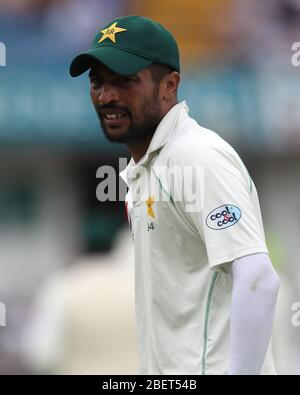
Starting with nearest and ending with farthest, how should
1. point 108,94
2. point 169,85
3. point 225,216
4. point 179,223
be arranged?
point 225,216, point 179,223, point 108,94, point 169,85

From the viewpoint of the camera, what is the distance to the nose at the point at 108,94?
3.14 m

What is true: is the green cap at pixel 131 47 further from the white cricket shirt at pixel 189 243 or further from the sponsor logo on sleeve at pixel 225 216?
the sponsor logo on sleeve at pixel 225 216

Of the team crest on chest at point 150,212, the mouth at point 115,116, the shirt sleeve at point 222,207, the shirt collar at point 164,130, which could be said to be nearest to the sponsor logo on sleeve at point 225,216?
the shirt sleeve at point 222,207

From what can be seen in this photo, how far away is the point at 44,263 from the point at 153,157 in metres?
8.97

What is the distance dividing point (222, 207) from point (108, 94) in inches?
22.2

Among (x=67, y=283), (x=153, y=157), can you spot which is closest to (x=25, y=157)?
(x=67, y=283)

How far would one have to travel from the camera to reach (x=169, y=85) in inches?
129

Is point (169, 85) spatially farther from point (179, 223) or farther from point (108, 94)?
point (179, 223)

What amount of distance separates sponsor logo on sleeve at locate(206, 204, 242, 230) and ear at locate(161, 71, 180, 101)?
1.80 feet

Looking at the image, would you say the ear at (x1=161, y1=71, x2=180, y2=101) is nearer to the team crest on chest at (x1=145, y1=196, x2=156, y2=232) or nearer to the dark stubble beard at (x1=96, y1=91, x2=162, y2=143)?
the dark stubble beard at (x1=96, y1=91, x2=162, y2=143)

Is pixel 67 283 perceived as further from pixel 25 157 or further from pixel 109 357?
pixel 25 157

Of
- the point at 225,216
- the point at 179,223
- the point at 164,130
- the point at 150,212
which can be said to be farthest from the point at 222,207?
the point at 164,130

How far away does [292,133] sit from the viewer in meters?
12.2

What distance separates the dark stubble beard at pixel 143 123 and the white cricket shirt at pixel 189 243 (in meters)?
0.03
